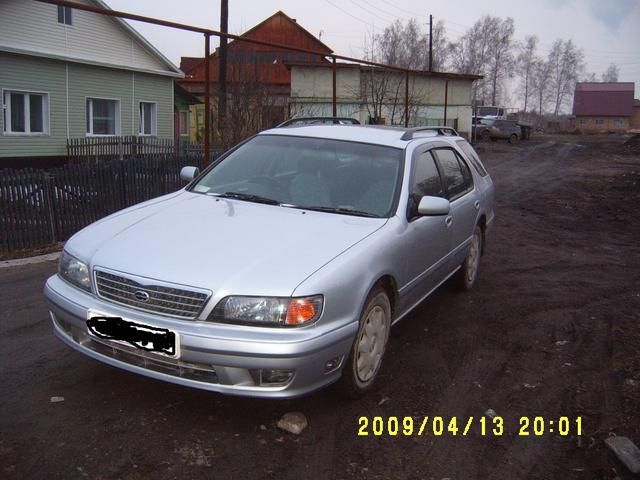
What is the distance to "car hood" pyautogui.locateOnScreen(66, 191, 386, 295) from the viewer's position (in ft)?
10.5

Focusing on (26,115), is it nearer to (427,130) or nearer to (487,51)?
(427,130)

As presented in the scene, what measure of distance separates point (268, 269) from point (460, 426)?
1.39 metres

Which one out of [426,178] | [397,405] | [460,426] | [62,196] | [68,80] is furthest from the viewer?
[68,80]

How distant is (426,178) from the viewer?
493 centimetres

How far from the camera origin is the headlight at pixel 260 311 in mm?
3115

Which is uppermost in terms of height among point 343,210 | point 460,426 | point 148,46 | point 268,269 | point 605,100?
point 605,100

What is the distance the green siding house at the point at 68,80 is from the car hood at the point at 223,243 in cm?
1676

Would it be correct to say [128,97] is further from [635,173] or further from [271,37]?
[271,37]

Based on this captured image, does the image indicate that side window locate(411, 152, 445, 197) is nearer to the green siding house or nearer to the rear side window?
the rear side window

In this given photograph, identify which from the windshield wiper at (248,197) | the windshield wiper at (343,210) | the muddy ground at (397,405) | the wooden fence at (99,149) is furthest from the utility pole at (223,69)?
the windshield wiper at (343,210)

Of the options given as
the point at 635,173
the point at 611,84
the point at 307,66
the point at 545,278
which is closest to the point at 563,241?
the point at 545,278

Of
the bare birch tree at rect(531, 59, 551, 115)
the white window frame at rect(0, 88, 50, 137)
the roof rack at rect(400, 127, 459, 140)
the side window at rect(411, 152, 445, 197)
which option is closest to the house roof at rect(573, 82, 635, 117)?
the bare birch tree at rect(531, 59, 551, 115)

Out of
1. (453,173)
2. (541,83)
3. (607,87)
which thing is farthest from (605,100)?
(453,173)

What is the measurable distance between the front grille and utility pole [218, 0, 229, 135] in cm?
988
